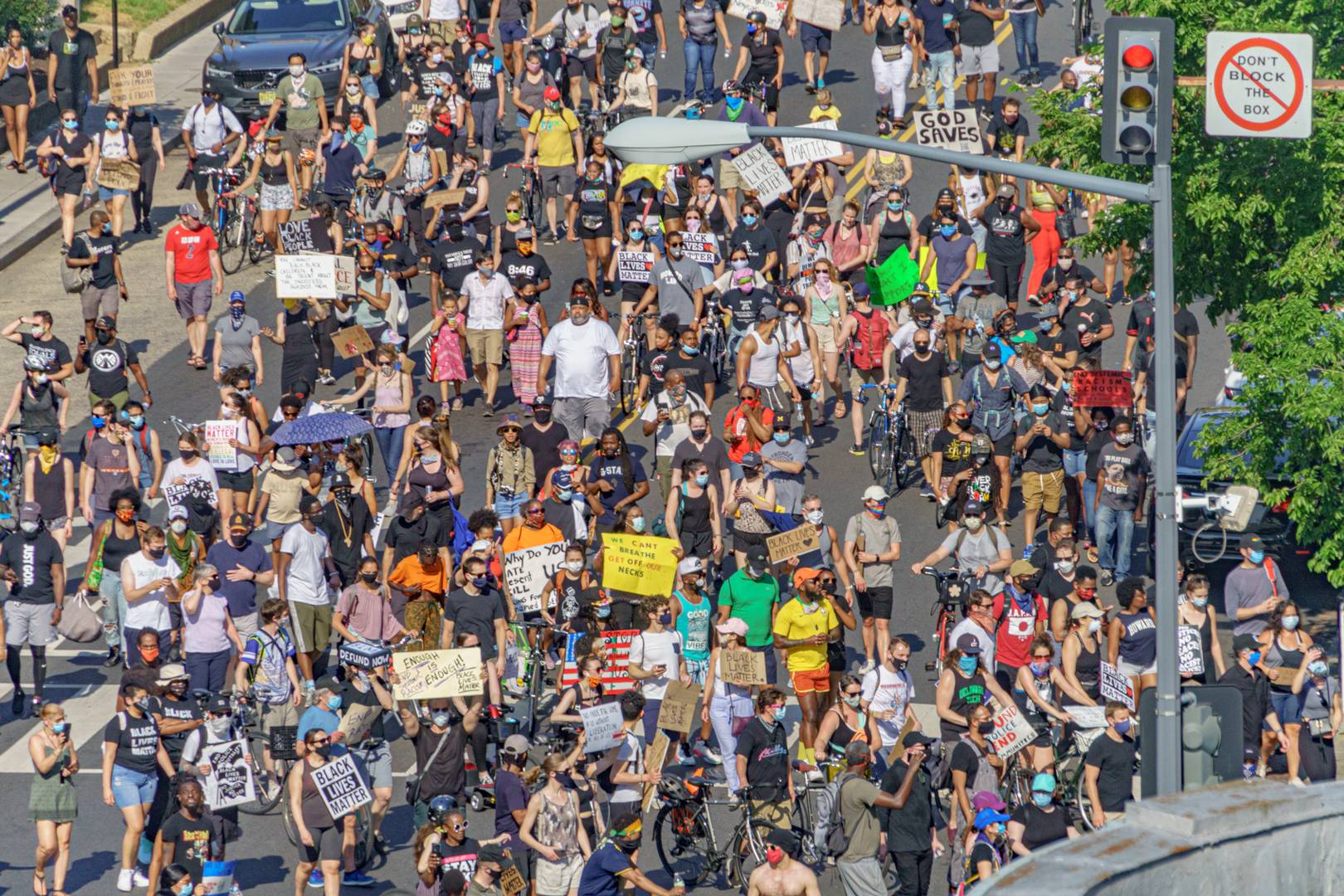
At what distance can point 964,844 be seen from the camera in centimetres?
1753

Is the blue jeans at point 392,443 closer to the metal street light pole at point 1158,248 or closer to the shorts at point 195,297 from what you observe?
the shorts at point 195,297

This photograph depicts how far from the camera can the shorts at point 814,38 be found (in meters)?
34.8

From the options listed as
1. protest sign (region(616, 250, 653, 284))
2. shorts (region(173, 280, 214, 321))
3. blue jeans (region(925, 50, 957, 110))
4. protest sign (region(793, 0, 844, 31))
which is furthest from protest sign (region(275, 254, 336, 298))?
protest sign (region(793, 0, 844, 31))

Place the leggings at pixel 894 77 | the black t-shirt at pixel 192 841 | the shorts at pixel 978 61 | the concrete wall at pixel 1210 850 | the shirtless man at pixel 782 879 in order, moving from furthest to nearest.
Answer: the leggings at pixel 894 77
the shorts at pixel 978 61
the black t-shirt at pixel 192 841
the shirtless man at pixel 782 879
the concrete wall at pixel 1210 850

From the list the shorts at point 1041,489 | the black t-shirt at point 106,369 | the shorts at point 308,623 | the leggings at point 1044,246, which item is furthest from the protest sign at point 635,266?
the shorts at point 308,623

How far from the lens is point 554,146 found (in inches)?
1195

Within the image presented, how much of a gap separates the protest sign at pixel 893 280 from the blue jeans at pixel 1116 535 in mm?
4853

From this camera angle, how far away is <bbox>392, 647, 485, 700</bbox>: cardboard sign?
18.7 meters

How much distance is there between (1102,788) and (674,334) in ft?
29.0

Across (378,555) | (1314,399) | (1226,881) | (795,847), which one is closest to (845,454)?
(378,555)

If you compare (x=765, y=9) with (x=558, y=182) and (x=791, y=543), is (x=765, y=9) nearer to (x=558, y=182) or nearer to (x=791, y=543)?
(x=558, y=182)

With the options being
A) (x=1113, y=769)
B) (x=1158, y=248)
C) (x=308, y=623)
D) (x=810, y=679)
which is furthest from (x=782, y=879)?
(x=308, y=623)

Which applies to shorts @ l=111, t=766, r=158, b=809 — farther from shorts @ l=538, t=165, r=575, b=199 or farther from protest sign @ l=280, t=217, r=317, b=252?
shorts @ l=538, t=165, r=575, b=199

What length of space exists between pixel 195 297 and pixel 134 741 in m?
11.0
